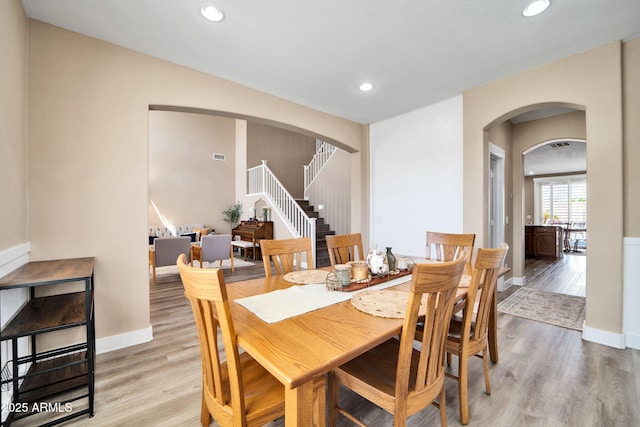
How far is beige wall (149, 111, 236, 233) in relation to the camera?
25.8 feet

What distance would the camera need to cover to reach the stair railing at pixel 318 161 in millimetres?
7815

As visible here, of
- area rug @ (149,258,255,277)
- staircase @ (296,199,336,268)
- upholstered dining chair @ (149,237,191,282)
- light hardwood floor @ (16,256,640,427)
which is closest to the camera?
light hardwood floor @ (16,256,640,427)

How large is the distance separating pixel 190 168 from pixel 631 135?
9.05 metres

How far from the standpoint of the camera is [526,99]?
298 cm

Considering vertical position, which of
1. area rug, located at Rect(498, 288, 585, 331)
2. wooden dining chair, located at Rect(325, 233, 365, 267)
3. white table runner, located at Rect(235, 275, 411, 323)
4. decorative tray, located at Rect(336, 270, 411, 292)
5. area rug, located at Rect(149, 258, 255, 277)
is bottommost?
area rug, located at Rect(498, 288, 585, 331)

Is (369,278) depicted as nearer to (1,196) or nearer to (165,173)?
(1,196)

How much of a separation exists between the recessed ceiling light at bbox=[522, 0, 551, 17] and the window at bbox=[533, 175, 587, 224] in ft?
32.4

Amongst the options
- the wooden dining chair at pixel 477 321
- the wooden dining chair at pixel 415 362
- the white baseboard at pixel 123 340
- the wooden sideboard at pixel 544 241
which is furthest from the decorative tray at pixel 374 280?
the wooden sideboard at pixel 544 241

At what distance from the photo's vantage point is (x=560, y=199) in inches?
384

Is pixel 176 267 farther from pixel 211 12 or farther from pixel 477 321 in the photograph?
pixel 477 321

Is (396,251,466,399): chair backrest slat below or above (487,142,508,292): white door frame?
below

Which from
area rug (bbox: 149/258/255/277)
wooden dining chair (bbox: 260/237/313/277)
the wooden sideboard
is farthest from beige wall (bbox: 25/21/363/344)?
the wooden sideboard

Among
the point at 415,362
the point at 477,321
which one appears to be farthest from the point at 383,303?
the point at 477,321

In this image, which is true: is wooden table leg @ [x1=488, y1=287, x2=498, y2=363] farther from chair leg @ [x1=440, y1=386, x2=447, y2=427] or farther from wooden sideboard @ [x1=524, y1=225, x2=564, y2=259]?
wooden sideboard @ [x1=524, y1=225, x2=564, y2=259]
